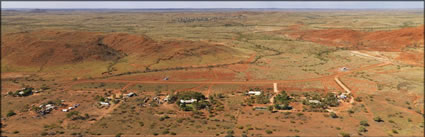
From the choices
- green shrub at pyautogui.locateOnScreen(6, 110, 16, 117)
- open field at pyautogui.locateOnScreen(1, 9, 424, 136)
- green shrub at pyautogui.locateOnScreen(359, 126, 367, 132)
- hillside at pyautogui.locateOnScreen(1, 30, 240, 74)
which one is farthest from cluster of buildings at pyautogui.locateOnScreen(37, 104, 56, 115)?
green shrub at pyautogui.locateOnScreen(359, 126, 367, 132)

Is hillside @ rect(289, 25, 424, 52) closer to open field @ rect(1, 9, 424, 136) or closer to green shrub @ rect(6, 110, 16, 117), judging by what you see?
open field @ rect(1, 9, 424, 136)

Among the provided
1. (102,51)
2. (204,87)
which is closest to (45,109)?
(204,87)

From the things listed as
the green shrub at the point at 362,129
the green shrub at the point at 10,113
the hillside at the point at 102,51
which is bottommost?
the green shrub at the point at 362,129

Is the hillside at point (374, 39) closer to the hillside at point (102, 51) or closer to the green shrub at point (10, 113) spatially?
the hillside at point (102, 51)

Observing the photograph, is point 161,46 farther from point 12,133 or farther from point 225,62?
point 12,133

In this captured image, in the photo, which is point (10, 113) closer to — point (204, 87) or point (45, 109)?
point (45, 109)

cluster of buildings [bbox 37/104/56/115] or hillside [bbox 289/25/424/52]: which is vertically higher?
hillside [bbox 289/25/424/52]

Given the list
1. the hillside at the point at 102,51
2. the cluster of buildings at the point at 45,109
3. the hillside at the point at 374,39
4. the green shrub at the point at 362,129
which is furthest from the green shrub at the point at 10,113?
the hillside at the point at 374,39

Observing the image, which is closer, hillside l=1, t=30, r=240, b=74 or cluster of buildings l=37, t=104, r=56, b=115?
cluster of buildings l=37, t=104, r=56, b=115
